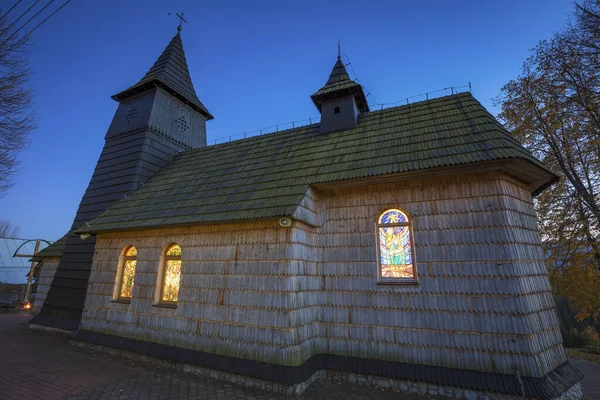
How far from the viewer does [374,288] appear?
6.53 metres

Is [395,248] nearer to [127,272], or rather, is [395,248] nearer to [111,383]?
[111,383]

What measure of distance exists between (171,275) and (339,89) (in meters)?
8.33

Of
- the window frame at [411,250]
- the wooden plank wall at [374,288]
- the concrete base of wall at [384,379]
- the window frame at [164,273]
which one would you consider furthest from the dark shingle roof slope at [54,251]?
the window frame at [411,250]

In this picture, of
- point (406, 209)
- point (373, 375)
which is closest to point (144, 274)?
point (373, 375)

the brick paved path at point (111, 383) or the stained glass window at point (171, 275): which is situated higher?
the stained glass window at point (171, 275)

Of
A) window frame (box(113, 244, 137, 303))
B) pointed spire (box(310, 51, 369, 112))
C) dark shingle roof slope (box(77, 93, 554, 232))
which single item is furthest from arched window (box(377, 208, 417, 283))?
window frame (box(113, 244, 137, 303))

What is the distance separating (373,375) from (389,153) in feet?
17.6

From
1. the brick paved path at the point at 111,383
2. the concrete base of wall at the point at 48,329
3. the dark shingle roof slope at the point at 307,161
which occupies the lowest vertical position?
the brick paved path at the point at 111,383

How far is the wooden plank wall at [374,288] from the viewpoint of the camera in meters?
5.54

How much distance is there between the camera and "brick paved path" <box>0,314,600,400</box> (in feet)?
18.1

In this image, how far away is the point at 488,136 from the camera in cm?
650

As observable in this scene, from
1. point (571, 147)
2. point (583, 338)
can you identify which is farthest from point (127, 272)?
point (583, 338)

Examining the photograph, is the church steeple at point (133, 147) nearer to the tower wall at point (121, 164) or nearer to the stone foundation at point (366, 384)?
the tower wall at point (121, 164)

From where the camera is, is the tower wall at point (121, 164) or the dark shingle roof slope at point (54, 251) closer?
the tower wall at point (121, 164)
